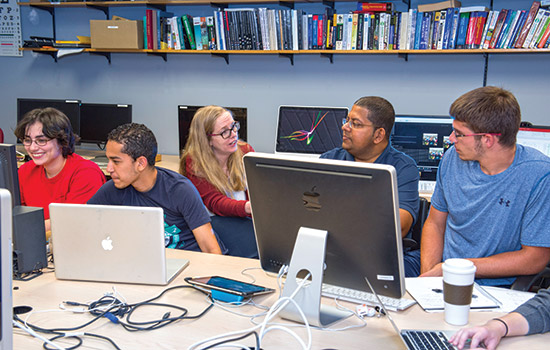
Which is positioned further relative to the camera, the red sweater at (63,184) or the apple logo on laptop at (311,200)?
the red sweater at (63,184)

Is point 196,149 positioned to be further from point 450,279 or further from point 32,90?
point 32,90

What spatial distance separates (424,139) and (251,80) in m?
1.56

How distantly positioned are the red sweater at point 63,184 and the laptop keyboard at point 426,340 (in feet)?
5.40

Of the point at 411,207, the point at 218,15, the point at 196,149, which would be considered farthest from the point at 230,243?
the point at 218,15

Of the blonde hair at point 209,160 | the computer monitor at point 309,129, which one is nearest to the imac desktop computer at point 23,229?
the blonde hair at point 209,160

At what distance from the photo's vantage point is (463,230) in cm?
201

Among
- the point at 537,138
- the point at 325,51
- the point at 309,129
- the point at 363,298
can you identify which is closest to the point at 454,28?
the point at 325,51

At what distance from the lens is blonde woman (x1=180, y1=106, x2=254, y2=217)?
2676 millimetres

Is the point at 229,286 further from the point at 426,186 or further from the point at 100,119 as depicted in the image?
the point at 100,119

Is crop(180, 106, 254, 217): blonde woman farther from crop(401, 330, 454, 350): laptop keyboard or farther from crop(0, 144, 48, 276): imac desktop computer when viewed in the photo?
crop(401, 330, 454, 350): laptop keyboard

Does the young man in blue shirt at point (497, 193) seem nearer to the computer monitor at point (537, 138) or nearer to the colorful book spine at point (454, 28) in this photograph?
the computer monitor at point (537, 138)

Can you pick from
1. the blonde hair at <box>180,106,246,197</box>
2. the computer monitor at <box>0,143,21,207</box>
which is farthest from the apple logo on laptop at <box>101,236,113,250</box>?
the blonde hair at <box>180,106,246,197</box>

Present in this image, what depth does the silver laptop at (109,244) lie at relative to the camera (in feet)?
5.31

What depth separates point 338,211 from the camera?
53.3 inches
